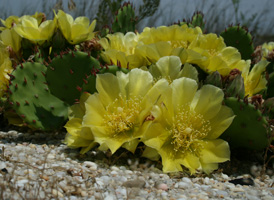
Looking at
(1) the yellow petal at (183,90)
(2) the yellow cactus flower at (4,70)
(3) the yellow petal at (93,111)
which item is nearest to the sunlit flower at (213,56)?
(1) the yellow petal at (183,90)

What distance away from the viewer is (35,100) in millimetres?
1920

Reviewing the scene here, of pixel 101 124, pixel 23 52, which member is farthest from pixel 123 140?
pixel 23 52

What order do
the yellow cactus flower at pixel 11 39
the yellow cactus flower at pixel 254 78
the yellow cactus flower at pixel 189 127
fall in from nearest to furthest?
the yellow cactus flower at pixel 189 127 < the yellow cactus flower at pixel 254 78 < the yellow cactus flower at pixel 11 39

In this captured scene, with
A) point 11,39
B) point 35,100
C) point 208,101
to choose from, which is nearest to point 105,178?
point 208,101

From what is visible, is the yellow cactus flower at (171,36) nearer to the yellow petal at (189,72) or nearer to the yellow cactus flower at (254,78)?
the yellow petal at (189,72)

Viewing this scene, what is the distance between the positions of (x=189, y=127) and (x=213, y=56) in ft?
1.94

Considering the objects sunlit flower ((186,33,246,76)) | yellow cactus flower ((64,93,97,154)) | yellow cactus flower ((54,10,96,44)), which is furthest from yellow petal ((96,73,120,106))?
yellow cactus flower ((54,10,96,44))

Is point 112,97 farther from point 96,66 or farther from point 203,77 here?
point 203,77

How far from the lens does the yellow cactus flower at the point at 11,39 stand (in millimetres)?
2193

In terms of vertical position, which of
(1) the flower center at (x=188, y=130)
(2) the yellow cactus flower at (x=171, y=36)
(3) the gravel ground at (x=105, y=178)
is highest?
(2) the yellow cactus flower at (x=171, y=36)

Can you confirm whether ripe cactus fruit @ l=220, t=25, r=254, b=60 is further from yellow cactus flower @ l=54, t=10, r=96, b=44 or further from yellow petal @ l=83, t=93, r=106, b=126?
yellow petal @ l=83, t=93, r=106, b=126

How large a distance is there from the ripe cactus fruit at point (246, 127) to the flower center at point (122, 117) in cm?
42

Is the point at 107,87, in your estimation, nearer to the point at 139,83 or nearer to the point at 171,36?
the point at 139,83

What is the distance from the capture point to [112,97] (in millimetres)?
1587
